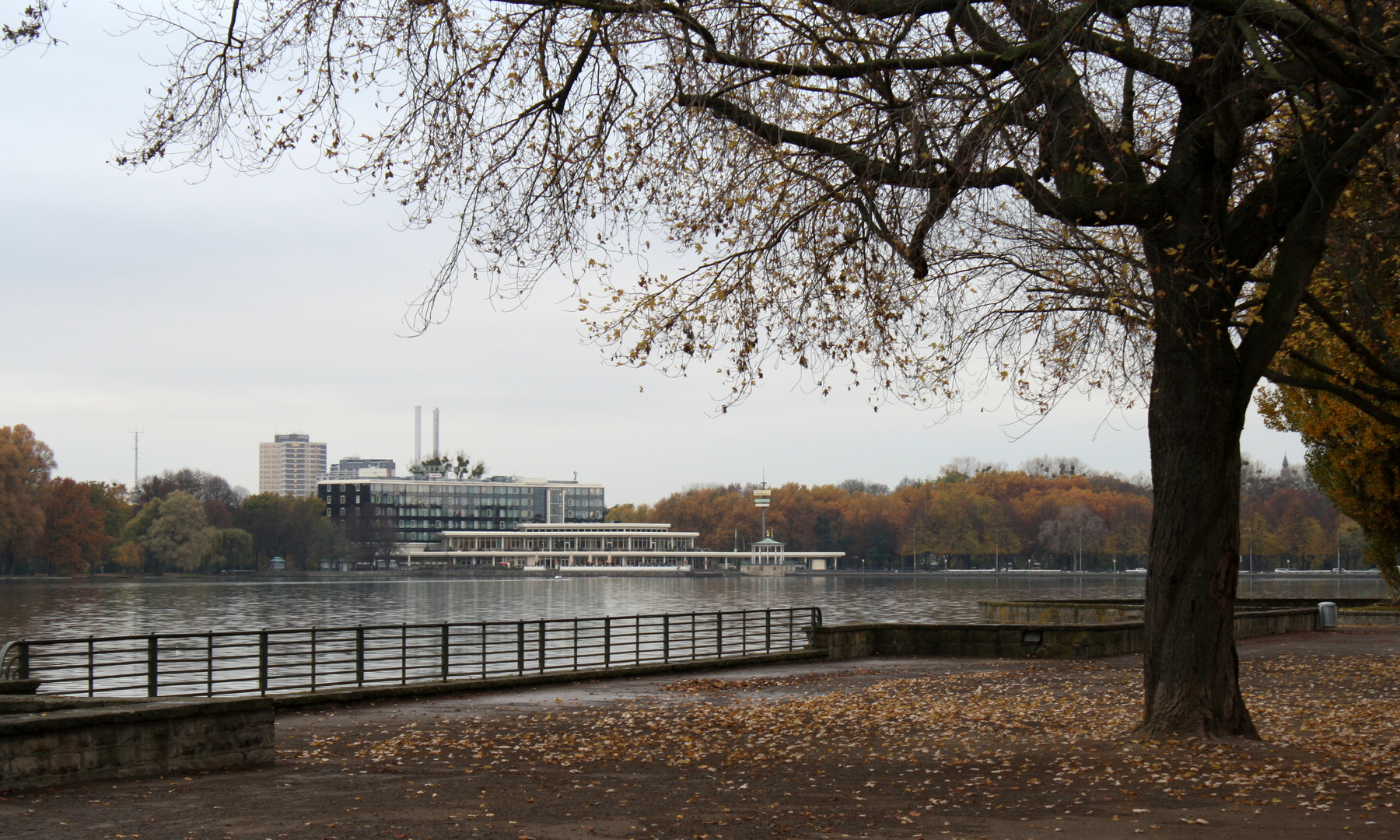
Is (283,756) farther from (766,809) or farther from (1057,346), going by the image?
(1057,346)

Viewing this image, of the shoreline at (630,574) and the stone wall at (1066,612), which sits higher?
the stone wall at (1066,612)

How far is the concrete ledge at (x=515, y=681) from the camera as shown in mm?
16719

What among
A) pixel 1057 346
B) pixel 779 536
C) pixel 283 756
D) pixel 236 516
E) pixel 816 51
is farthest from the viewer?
pixel 779 536

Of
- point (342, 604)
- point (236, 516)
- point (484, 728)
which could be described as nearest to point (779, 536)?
point (236, 516)

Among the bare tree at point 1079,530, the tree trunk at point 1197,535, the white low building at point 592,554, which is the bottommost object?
the white low building at point 592,554

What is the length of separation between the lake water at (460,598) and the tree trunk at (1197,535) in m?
41.8

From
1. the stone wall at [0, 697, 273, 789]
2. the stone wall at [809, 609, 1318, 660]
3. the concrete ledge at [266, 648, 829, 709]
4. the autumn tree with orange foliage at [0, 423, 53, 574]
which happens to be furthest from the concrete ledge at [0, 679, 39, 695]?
the autumn tree with orange foliage at [0, 423, 53, 574]

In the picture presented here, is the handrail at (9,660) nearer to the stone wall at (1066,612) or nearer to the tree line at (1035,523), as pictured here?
the stone wall at (1066,612)

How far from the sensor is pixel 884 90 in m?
10.6

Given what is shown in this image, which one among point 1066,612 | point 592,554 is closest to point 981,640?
point 1066,612

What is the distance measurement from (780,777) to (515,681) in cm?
964

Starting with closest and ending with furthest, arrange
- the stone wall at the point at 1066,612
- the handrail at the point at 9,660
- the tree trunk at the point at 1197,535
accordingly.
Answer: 1. the tree trunk at the point at 1197,535
2. the handrail at the point at 9,660
3. the stone wall at the point at 1066,612

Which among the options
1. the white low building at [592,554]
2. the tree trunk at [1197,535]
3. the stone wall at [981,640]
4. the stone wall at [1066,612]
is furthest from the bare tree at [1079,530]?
the tree trunk at [1197,535]

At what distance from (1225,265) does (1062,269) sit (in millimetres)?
2813
